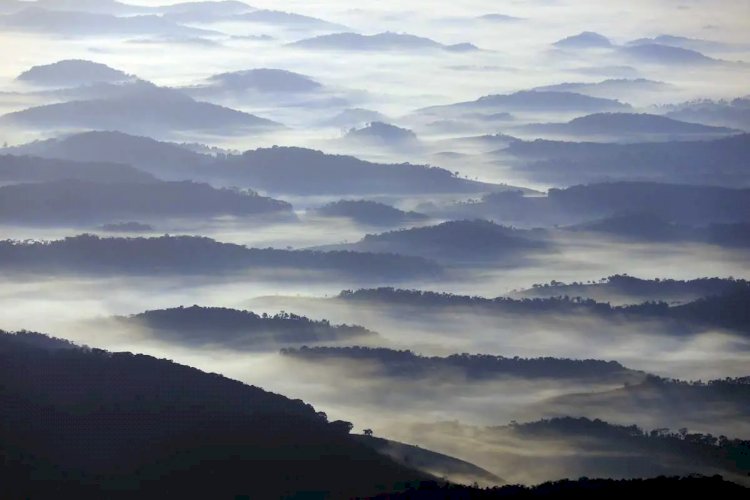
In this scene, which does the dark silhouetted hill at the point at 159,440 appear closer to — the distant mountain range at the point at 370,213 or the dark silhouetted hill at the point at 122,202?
the dark silhouetted hill at the point at 122,202

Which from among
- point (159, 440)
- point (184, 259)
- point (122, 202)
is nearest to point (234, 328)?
point (184, 259)

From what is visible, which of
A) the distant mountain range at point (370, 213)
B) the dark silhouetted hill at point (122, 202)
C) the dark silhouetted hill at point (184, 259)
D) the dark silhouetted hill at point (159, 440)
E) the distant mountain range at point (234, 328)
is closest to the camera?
the dark silhouetted hill at point (159, 440)

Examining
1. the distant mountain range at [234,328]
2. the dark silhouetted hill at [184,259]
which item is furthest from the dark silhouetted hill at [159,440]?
the dark silhouetted hill at [184,259]

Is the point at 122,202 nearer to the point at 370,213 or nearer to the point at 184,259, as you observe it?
the point at 184,259

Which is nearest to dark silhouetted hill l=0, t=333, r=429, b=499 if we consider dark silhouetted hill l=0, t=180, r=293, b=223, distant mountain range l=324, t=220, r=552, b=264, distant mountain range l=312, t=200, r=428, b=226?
distant mountain range l=324, t=220, r=552, b=264

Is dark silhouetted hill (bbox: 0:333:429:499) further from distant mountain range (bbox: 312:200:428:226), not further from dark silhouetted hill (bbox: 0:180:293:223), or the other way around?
distant mountain range (bbox: 312:200:428:226)

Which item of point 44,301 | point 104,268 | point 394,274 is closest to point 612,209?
point 394,274

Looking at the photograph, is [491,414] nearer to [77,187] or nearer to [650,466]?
[650,466]
